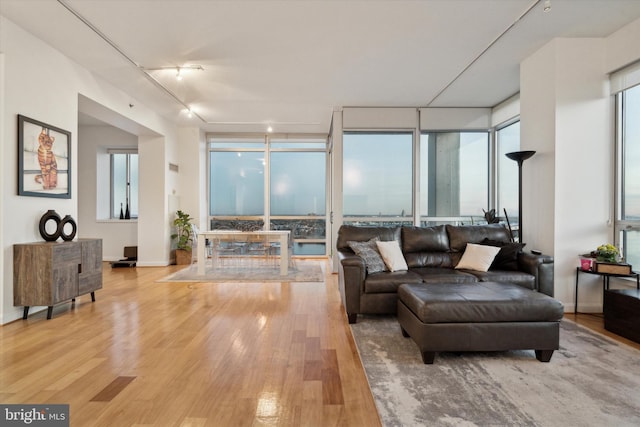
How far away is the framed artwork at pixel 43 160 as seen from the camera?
3645mm

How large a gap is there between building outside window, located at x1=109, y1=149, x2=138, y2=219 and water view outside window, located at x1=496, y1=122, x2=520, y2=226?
7475 millimetres

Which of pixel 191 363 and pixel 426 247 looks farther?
pixel 426 247

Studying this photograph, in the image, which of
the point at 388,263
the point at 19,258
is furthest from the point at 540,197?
the point at 19,258

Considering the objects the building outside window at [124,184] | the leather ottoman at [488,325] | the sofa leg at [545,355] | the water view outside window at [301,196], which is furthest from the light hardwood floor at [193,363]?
the water view outside window at [301,196]

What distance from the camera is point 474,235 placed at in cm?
444

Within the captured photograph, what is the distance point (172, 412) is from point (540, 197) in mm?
4316

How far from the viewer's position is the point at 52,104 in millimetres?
4051

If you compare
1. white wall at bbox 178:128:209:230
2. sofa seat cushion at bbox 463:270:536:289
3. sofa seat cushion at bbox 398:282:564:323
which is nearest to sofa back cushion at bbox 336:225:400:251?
sofa seat cushion at bbox 463:270:536:289

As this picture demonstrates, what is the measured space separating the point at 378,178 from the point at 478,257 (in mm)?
2755

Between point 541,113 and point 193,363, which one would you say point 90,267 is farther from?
point 541,113

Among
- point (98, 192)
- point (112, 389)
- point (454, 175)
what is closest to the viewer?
point (112, 389)

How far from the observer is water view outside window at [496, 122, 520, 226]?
5.55 metres

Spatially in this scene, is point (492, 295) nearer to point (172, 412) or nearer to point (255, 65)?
point (172, 412)

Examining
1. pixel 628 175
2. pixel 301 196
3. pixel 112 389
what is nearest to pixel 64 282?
pixel 112 389
